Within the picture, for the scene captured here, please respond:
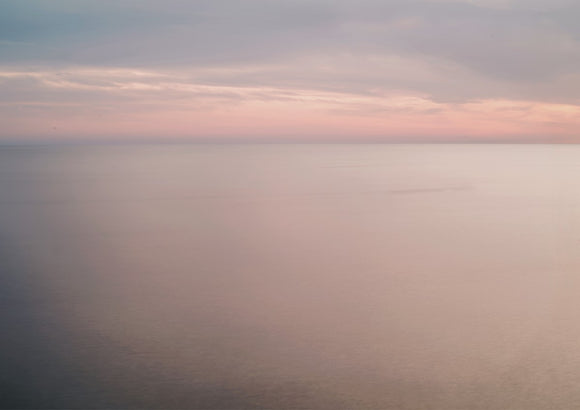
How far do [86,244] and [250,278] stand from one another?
2573mm

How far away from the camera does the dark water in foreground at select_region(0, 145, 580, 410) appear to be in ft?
9.22

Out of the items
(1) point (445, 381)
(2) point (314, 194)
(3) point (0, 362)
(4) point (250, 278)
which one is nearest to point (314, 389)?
(1) point (445, 381)

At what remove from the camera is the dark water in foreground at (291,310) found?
2811mm

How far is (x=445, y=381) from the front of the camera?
2875 millimetres

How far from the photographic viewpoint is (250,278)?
16.4ft

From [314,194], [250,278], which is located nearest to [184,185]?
[314,194]

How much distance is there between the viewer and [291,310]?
406cm

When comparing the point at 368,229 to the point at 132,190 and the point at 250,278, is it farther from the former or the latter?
the point at 132,190

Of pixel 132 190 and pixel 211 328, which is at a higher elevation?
pixel 132 190

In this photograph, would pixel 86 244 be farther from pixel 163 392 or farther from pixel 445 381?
pixel 445 381

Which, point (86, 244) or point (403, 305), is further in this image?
point (86, 244)

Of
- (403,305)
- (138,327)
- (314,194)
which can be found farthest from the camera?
(314,194)

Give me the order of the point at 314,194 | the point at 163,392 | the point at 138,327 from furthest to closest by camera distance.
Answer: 1. the point at 314,194
2. the point at 138,327
3. the point at 163,392

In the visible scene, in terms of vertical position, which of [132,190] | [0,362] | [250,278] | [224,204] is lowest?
[0,362]
